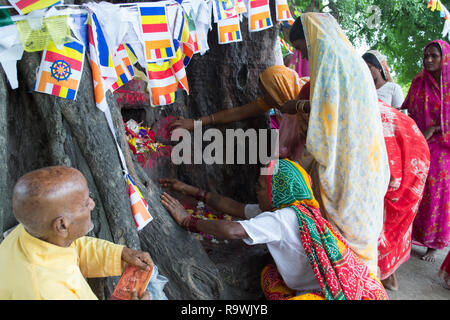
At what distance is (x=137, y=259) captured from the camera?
177cm

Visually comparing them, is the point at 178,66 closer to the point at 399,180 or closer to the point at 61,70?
the point at 61,70

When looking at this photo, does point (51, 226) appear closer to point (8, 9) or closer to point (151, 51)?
point (8, 9)

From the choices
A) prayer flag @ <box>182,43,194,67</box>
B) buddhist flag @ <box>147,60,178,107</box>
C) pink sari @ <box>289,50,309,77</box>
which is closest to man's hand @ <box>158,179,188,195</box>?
buddhist flag @ <box>147,60,178,107</box>

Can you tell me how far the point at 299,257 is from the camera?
262cm

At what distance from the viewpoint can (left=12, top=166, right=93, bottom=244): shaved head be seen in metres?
1.46

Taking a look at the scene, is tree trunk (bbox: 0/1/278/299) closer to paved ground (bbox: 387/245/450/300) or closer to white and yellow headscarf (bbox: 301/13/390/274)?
white and yellow headscarf (bbox: 301/13/390/274)

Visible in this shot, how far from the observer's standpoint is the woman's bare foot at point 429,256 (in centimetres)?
454

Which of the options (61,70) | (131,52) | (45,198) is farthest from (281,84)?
(45,198)

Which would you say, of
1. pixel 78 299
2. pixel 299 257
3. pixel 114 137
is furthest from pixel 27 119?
pixel 299 257

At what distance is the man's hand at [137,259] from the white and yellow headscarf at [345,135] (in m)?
1.73

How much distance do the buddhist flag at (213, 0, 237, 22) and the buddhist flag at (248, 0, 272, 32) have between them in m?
0.27

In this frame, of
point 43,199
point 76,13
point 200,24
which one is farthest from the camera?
point 200,24


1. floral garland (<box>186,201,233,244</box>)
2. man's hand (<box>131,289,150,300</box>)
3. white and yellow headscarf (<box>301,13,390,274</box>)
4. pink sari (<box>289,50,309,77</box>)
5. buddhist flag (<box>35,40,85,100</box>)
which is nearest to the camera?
man's hand (<box>131,289,150,300</box>)

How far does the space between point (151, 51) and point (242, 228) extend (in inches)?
52.2
